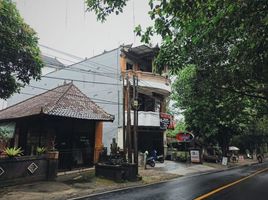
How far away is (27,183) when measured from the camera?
1355 cm

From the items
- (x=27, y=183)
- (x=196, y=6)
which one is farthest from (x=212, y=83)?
(x=27, y=183)

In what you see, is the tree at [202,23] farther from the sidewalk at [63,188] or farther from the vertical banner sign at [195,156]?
the vertical banner sign at [195,156]

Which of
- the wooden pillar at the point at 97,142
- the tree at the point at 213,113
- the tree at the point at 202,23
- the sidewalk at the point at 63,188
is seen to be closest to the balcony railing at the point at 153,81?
the tree at the point at 213,113

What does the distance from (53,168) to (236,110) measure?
1365 centimetres

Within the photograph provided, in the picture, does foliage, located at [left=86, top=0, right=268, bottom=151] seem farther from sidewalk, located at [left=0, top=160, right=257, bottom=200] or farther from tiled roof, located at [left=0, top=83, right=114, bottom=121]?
tiled roof, located at [left=0, top=83, right=114, bottom=121]

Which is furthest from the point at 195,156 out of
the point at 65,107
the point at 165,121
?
the point at 65,107

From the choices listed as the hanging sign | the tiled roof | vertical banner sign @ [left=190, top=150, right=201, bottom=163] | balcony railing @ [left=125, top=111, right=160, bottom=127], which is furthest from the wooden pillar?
vertical banner sign @ [left=190, top=150, right=201, bottom=163]

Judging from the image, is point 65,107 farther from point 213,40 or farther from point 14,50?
point 213,40

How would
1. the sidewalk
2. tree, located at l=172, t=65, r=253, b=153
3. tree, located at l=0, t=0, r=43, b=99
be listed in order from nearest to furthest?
the sidewalk
tree, located at l=0, t=0, r=43, b=99
tree, located at l=172, t=65, r=253, b=153

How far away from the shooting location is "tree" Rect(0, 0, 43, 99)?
41.3 feet

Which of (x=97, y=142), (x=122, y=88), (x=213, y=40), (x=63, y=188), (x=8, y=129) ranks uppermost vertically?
(x=122, y=88)

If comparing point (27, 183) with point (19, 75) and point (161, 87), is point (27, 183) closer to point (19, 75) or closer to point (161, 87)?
point (19, 75)

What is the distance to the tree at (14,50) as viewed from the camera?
12.6 metres

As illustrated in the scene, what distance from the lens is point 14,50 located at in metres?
13.1
